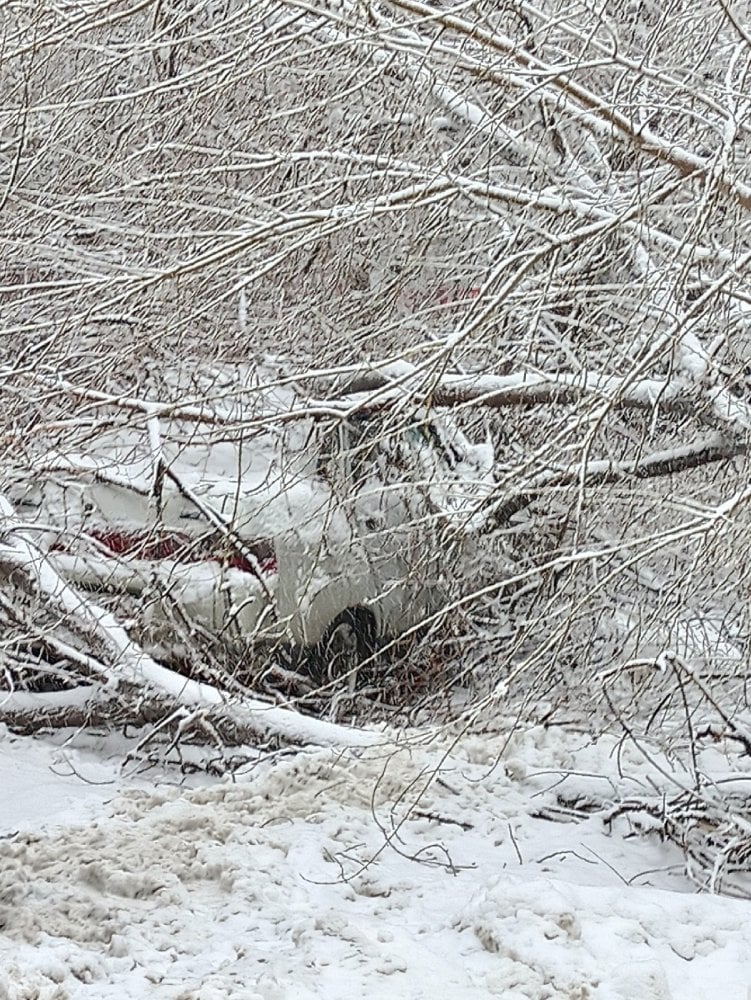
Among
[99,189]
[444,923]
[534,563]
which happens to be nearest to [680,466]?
[534,563]

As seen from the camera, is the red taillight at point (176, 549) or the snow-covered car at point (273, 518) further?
the red taillight at point (176, 549)

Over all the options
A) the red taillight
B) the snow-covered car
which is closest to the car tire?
the snow-covered car

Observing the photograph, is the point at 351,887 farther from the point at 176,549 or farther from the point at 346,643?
the point at 346,643

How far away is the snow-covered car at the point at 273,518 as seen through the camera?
552cm

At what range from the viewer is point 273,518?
6.66 m

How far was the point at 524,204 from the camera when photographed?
5.03 metres

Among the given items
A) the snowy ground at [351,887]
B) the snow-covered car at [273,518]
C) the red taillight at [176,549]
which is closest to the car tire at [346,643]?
the snow-covered car at [273,518]

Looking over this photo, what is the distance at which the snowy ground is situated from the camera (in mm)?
4004

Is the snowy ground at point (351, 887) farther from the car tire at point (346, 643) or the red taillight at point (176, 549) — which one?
the red taillight at point (176, 549)

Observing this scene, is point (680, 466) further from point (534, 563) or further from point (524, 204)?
point (524, 204)

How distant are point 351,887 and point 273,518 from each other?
7.45 feet

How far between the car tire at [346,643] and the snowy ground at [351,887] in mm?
971

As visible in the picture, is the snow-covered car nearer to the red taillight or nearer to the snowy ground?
the red taillight

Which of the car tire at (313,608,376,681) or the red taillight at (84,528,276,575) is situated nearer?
the red taillight at (84,528,276,575)
